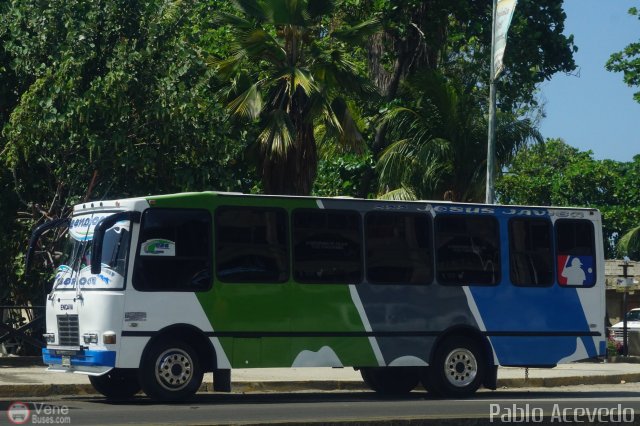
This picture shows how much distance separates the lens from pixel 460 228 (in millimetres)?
17906

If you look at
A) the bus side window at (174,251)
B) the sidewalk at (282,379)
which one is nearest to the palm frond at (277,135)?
the sidewalk at (282,379)

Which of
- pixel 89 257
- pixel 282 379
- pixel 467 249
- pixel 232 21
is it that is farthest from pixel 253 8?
pixel 89 257

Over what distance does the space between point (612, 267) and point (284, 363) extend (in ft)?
148

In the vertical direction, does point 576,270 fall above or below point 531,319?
above

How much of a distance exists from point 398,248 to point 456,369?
1932mm

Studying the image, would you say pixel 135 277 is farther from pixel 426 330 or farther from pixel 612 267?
pixel 612 267

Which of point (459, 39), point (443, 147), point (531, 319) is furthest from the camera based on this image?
point (459, 39)

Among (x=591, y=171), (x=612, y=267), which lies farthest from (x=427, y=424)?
(x=591, y=171)

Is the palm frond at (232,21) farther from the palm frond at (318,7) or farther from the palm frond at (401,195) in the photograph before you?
the palm frond at (401,195)

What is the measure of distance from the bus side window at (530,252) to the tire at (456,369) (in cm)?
129

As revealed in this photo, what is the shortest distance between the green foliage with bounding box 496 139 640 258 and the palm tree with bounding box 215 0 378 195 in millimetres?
46063

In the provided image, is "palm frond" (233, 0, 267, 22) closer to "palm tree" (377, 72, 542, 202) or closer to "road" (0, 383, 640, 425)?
"palm tree" (377, 72, 542, 202)

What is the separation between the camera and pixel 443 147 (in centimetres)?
3005

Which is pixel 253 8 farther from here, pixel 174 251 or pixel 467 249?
pixel 174 251
